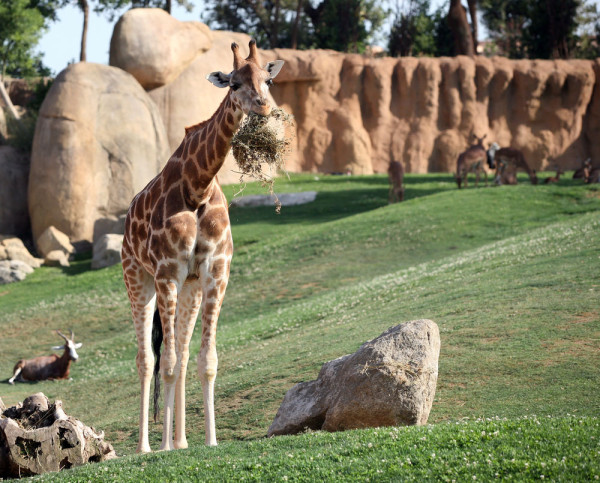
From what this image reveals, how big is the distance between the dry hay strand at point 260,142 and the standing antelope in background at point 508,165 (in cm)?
2975

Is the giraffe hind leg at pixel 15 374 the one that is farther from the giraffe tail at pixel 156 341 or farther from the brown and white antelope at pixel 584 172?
the brown and white antelope at pixel 584 172

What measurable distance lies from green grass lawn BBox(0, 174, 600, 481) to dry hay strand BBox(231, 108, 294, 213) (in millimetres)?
3006

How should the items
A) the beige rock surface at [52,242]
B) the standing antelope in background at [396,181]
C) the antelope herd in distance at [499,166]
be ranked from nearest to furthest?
the beige rock surface at [52,242]
the standing antelope in background at [396,181]
the antelope herd in distance at [499,166]

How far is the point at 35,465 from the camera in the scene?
9.16 metres

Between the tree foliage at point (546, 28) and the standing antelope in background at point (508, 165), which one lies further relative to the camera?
the tree foliage at point (546, 28)

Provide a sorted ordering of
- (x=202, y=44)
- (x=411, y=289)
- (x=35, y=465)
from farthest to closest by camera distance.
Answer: (x=202, y=44), (x=411, y=289), (x=35, y=465)

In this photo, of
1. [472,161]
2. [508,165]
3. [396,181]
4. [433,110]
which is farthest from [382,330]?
[433,110]

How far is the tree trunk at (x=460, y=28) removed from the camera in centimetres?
5006

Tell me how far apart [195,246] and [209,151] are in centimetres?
115

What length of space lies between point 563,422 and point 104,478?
463cm

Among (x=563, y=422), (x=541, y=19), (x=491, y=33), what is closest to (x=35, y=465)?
(x=563, y=422)

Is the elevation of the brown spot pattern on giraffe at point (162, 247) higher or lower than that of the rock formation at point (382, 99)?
lower

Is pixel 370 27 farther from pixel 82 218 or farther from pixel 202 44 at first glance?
pixel 82 218

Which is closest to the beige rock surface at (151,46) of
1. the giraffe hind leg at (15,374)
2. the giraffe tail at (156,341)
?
the giraffe hind leg at (15,374)
